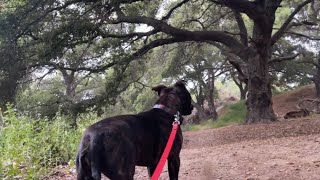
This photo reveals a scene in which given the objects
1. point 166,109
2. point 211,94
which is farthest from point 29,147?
point 211,94

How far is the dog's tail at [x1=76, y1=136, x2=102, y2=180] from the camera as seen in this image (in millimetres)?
3391

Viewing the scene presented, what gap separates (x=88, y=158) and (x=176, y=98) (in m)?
1.53

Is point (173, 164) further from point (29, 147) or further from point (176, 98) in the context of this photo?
point (29, 147)

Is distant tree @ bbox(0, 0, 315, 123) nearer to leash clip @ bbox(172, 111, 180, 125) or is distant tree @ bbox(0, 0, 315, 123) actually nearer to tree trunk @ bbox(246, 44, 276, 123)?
tree trunk @ bbox(246, 44, 276, 123)

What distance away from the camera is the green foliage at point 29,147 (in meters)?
4.82

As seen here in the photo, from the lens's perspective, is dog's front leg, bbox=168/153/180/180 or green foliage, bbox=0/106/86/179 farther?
green foliage, bbox=0/106/86/179

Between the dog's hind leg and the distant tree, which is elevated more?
the distant tree

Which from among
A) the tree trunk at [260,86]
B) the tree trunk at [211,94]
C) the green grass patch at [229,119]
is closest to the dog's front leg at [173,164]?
the tree trunk at [260,86]

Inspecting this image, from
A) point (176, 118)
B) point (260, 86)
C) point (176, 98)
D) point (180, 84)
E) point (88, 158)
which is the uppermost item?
point (260, 86)

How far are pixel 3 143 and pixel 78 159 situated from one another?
3190mm

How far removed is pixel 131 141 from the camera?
12.2 feet

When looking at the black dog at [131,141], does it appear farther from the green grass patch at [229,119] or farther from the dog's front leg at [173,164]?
the green grass patch at [229,119]

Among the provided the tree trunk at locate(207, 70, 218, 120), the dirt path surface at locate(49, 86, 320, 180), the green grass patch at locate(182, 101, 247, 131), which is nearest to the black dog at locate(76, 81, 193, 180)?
the dirt path surface at locate(49, 86, 320, 180)

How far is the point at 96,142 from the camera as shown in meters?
3.44
